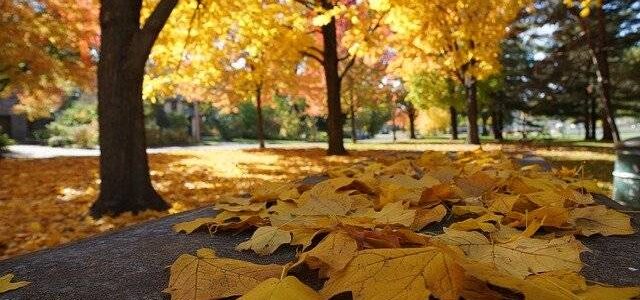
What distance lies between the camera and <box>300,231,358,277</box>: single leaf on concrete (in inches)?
30.9

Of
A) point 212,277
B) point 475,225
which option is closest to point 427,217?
point 475,225

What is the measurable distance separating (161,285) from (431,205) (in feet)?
2.92

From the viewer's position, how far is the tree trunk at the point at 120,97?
438 centimetres

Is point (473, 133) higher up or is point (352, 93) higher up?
point (352, 93)

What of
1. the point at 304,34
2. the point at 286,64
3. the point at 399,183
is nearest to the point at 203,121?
the point at 286,64

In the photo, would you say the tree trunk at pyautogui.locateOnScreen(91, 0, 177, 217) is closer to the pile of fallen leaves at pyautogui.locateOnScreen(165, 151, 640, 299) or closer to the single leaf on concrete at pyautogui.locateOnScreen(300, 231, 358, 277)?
the pile of fallen leaves at pyautogui.locateOnScreen(165, 151, 640, 299)

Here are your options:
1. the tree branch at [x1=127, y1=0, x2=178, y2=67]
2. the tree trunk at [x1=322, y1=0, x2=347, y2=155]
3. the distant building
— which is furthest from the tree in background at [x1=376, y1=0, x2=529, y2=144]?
the distant building

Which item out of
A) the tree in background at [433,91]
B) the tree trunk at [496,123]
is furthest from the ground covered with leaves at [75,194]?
the tree trunk at [496,123]

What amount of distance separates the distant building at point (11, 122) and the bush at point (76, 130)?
3461mm

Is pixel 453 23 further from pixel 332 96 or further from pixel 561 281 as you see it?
pixel 561 281

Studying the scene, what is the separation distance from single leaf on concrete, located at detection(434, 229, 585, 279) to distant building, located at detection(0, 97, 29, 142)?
42.8 meters

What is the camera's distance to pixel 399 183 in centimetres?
169

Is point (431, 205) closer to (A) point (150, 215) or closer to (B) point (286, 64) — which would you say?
(A) point (150, 215)

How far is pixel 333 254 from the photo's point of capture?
2.70 ft
